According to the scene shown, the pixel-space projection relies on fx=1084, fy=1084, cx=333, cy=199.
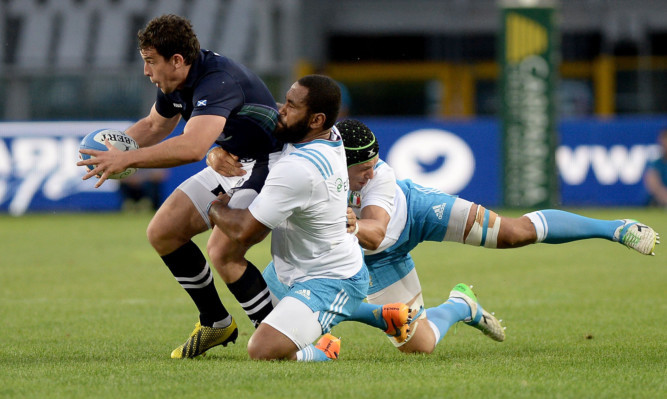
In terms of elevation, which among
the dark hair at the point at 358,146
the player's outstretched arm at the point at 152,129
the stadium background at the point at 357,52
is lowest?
the stadium background at the point at 357,52

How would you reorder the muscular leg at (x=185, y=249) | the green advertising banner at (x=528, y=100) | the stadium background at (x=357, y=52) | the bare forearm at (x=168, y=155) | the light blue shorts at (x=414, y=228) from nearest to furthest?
the bare forearm at (x=168, y=155)
the muscular leg at (x=185, y=249)
the light blue shorts at (x=414, y=228)
the green advertising banner at (x=528, y=100)
the stadium background at (x=357, y=52)

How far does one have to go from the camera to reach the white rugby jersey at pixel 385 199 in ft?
21.4

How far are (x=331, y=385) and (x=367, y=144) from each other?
201 cm

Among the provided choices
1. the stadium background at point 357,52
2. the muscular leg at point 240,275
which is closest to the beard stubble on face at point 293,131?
the muscular leg at point 240,275

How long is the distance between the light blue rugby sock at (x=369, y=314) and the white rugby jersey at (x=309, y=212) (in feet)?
1.25

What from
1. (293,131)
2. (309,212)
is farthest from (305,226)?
(293,131)

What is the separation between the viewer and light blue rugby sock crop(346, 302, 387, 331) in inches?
249

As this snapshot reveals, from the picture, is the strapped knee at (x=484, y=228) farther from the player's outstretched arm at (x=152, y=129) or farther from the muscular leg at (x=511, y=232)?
the player's outstretched arm at (x=152, y=129)

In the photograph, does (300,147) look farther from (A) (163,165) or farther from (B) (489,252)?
(B) (489,252)

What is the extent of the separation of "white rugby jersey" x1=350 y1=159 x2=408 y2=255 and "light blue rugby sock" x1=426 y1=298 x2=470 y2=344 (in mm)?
526

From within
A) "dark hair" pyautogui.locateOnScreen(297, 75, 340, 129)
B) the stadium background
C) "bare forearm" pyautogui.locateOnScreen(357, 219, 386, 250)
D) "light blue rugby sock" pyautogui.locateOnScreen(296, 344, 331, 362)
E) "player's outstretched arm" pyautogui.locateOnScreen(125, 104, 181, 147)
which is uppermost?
"dark hair" pyautogui.locateOnScreen(297, 75, 340, 129)

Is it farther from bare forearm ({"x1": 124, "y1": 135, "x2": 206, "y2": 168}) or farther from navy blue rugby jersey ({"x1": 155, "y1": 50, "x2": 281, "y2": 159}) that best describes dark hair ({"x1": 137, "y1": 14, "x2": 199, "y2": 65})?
bare forearm ({"x1": 124, "y1": 135, "x2": 206, "y2": 168})

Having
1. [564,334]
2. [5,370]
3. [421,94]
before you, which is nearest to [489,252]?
[564,334]

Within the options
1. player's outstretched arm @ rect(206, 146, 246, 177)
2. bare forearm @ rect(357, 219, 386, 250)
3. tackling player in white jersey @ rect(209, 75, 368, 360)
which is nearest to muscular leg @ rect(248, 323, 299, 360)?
tackling player in white jersey @ rect(209, 75, 368, 360)
